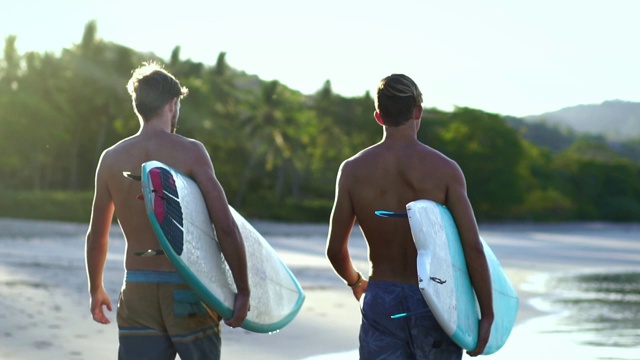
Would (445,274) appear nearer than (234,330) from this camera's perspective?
Yes

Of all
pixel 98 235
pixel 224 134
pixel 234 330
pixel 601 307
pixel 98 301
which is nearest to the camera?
pixel 98 235

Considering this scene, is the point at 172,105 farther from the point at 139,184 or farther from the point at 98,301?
the point at 98,301

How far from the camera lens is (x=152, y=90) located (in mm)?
3590

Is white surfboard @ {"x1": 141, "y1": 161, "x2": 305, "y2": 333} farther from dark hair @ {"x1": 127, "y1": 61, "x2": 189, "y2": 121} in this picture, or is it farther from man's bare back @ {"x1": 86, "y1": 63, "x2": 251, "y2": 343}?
dark hair @ {"x1": 127, "y1": 61, "x2": 189, "y2": 121}

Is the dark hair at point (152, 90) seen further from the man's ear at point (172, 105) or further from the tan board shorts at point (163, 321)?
the tan board shorts at point (163, 321)

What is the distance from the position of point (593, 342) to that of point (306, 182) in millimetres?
70189

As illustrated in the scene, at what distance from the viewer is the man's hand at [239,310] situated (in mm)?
3553

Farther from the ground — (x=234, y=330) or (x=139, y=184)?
(x=139, y=184)

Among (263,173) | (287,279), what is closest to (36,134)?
(263,173)

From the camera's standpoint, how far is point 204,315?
11.6ft

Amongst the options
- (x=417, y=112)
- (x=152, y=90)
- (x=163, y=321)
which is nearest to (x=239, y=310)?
(x=163, y=321)

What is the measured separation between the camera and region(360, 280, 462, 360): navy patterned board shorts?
11.7 feet

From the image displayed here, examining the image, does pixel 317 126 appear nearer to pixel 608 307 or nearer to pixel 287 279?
pixel 608 307

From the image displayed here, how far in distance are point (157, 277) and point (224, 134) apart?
6503 cm
